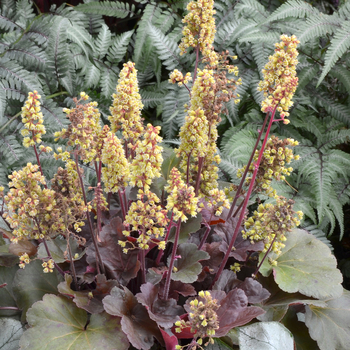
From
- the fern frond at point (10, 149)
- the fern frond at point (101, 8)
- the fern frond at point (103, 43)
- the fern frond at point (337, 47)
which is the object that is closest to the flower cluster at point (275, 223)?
the fern frond at point (337, 47)

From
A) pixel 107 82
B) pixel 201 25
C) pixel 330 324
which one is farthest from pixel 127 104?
pixel 107 82

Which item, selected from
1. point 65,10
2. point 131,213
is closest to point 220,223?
point 131,213

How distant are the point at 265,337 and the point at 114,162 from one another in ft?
1.90

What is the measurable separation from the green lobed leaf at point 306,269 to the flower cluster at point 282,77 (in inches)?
19.9

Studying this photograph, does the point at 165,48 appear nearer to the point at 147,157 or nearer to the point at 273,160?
the point at 273,160

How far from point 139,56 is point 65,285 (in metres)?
1.52

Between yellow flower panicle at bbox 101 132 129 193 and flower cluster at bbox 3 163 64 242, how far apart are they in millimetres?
127

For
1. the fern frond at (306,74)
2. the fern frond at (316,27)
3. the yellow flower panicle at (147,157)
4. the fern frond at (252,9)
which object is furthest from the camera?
the fern frond at (252,9)

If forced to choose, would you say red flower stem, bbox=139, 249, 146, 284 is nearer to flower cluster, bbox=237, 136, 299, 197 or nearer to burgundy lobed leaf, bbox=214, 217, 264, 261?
burgundy lobed leaf, bbox=214, 217, 264, 261

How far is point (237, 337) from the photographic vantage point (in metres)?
0.97

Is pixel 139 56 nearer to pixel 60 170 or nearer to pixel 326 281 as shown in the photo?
pixel 60 170

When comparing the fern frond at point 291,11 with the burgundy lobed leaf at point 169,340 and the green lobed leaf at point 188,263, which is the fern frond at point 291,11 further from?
the burgundy lobed leaf at point 169,340

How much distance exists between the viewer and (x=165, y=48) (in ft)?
6.87

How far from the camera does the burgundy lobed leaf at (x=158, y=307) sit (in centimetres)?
89
